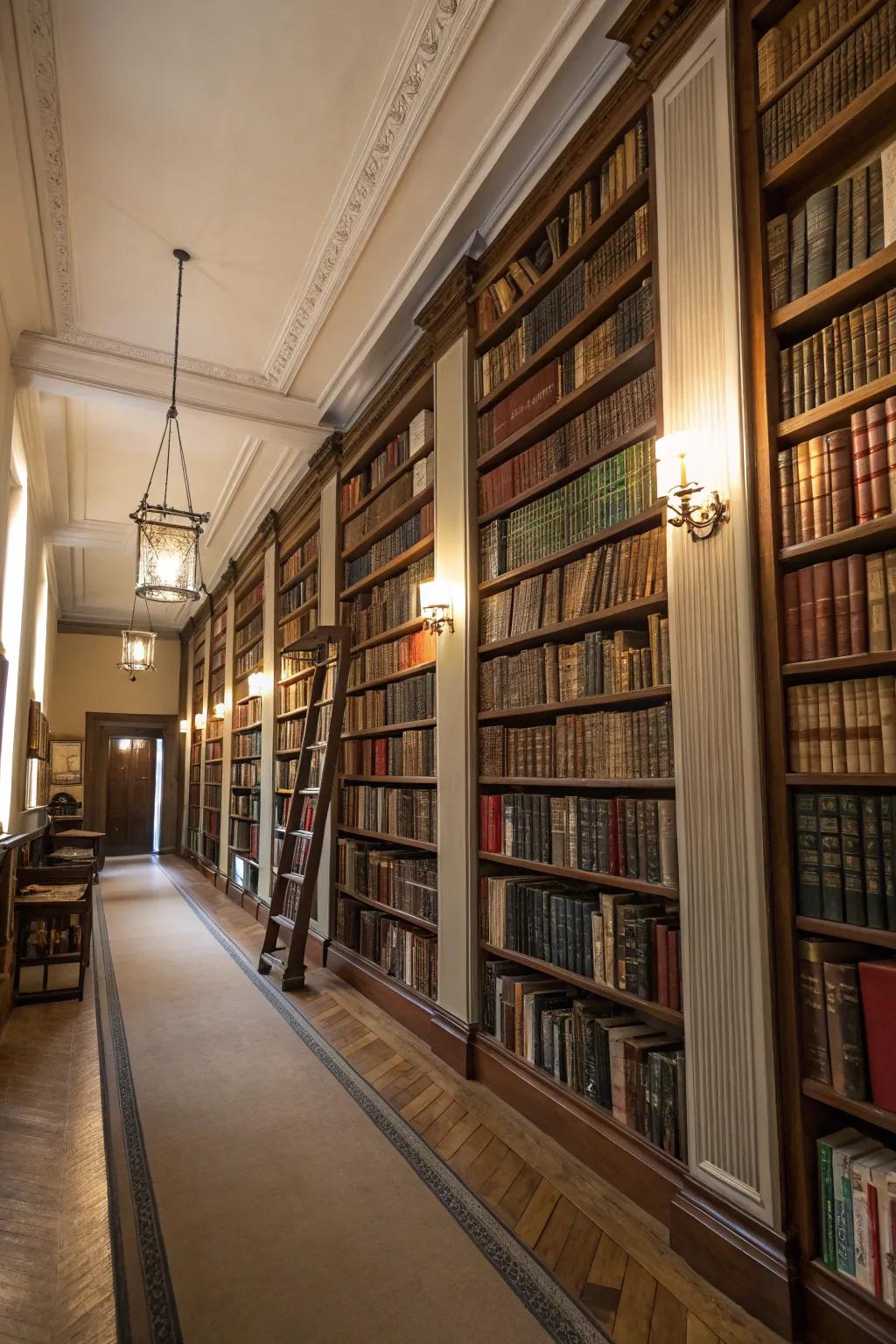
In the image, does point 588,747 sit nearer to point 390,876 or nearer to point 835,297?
point 835,297

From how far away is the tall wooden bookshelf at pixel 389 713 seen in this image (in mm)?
3916

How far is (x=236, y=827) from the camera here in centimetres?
811

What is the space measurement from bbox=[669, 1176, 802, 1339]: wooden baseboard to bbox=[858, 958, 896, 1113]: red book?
463 millimetres

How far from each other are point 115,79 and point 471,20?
4.40 feet

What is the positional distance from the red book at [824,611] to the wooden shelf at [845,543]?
0.17 feet

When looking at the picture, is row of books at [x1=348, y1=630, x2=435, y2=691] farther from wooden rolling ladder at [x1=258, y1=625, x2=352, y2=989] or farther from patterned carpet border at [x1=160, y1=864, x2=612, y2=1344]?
patterned carpet border at [x1=160, y1=864, x2=612, y2=1344]

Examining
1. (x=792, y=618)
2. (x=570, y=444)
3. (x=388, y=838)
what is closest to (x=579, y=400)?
(x=570, y=444)

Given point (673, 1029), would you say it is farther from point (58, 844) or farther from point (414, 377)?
point (58, 844)

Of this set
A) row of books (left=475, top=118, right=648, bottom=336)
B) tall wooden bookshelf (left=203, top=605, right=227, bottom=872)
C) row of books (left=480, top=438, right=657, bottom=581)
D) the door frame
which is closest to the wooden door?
the door frame

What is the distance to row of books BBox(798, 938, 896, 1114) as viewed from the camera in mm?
1623

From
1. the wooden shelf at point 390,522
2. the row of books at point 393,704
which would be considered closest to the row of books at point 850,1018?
the row of books at point 393,704

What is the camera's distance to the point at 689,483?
81.6 inches

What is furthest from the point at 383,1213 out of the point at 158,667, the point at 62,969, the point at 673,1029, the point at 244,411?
the point at 158,667

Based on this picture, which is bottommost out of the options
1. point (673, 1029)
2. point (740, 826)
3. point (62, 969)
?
point (62, 969)
